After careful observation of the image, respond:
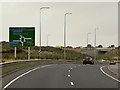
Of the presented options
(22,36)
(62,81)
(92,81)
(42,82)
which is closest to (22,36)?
(22,36)

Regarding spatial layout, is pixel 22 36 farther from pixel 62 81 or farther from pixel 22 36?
pixel 62 81

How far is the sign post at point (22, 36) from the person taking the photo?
5932cm

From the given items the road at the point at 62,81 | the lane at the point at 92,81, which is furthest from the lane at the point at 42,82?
the lane at the point at 92,81

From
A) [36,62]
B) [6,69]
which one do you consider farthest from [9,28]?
[6,69]

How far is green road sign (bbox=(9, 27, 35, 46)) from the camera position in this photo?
195 feet

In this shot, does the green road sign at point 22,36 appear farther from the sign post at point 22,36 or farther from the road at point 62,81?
the road at point 62,81

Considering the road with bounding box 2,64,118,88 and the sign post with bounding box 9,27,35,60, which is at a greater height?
the sign post with bounding box 9,27,35,60

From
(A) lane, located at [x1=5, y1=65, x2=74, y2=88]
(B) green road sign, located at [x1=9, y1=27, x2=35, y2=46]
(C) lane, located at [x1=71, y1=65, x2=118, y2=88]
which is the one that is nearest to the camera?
(A) lane, located at [x1=5, y1=65, x2=74, y2=88]

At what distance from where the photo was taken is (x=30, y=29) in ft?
197

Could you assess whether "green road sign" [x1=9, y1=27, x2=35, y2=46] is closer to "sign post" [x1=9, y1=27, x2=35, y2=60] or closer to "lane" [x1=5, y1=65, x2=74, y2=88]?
"sign post" [x1=9, y1=27, x2=35, y2=60]

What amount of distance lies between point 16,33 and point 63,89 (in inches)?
1618

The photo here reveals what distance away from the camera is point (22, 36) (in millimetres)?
59156

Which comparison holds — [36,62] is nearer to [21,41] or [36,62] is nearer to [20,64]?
[21,41]

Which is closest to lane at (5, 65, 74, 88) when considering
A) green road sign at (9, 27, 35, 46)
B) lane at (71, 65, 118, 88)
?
lane at (71, 65, 118, 88)
